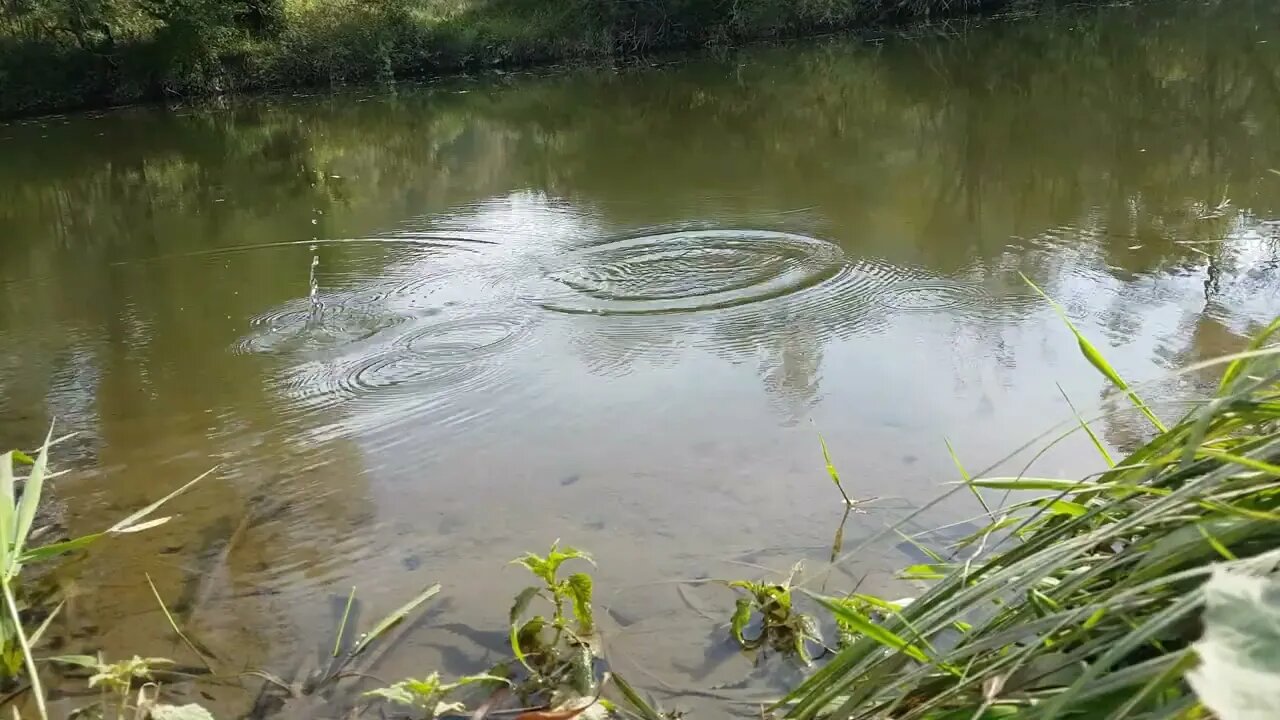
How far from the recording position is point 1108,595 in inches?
46.1

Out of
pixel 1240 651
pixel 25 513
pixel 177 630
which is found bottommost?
pixel 177 630

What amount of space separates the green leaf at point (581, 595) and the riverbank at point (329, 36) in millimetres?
22168

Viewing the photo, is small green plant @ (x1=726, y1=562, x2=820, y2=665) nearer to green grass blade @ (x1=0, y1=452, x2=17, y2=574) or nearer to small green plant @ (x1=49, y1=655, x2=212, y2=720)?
small green plant @ (x1=49, y1=655, x2=212, y2=720)

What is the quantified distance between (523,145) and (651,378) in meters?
7.77

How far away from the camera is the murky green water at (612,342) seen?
290cm

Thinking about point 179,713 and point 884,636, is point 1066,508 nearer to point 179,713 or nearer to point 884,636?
point 884,636

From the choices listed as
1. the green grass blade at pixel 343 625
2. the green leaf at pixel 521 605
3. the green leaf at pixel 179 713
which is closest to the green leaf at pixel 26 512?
the green leaf at pixel 179 713

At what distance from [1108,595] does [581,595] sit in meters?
1.43

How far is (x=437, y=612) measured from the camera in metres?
2.64

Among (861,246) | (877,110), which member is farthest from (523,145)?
(861,246)

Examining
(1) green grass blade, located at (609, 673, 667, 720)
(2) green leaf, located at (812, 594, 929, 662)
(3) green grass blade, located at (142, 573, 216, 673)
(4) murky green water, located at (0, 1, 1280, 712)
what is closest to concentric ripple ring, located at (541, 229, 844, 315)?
(4) murky green water, located at (0, 1, 1280, 712)

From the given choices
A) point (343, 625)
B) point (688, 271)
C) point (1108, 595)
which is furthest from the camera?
point (688, 271)

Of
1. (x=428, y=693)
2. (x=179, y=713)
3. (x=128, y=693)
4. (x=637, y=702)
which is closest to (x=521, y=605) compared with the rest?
(x=428, y=693)

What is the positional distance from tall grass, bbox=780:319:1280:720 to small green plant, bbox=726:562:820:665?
0.81 metres
